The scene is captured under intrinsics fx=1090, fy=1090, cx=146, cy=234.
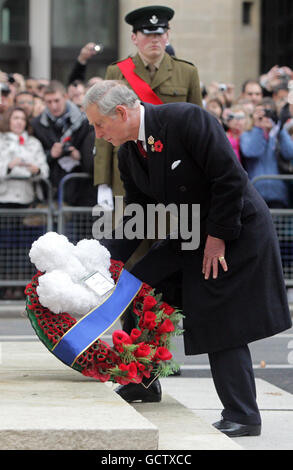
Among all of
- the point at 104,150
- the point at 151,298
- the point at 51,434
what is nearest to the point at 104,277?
the point at 151,298

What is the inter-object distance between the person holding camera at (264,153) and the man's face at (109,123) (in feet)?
18.3

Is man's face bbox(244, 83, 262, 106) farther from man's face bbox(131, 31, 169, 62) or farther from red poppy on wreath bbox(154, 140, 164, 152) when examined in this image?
red poppy on wreath bbox(154, 140, 164, 152)

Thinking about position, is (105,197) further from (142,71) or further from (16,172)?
(16,172)

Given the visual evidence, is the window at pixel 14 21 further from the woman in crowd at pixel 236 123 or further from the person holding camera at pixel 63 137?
the woman in crowd at pixel 236 123

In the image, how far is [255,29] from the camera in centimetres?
2222

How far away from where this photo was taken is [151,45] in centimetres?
730

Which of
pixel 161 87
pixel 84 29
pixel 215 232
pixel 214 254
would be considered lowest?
pixel 214 254

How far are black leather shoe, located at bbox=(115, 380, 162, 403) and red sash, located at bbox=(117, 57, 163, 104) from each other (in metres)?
2.25

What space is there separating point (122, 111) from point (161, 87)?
243cm

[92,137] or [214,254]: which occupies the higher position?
[92,137]

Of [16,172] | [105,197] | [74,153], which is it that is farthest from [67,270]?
[74,153]

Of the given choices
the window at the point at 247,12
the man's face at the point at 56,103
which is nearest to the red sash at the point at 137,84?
the man's face at the point at 56,103
